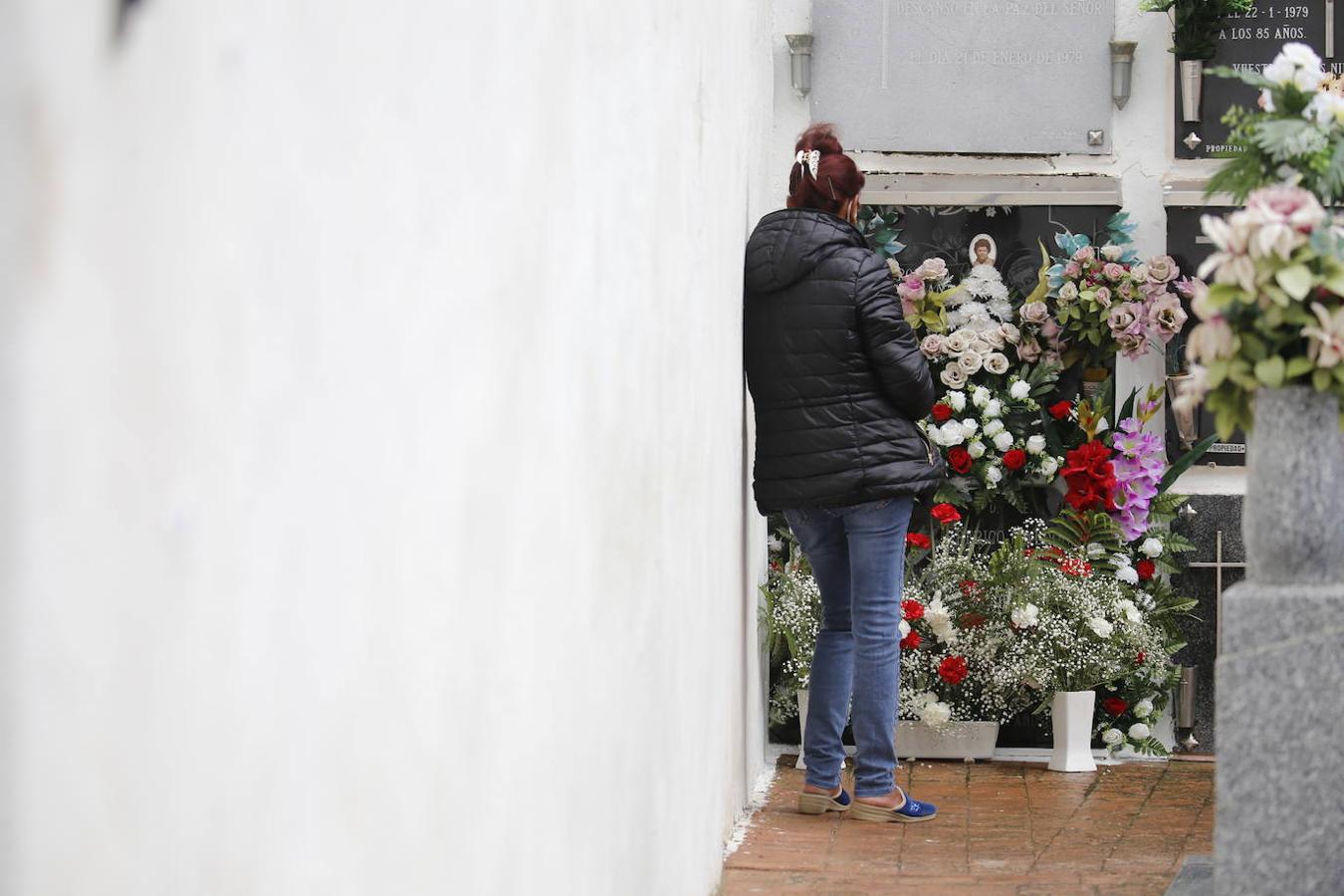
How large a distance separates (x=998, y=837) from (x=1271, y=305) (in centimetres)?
271

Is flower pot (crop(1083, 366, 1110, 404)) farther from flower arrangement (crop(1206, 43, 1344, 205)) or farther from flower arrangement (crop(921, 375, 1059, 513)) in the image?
flower arrangement (crop(1206, 43, 1344, 205))

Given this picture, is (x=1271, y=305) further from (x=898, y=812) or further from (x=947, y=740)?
(x=947, y=740)

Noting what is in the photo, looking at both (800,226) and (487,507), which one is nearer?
(487,507)

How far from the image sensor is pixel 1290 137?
3.22 metres

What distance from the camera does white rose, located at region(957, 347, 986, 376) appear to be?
691 centimetres

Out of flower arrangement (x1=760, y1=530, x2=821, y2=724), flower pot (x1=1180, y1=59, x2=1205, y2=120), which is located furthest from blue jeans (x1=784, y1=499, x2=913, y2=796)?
flower pot (x1=1180, y1=59, x2=1205, y2=120)

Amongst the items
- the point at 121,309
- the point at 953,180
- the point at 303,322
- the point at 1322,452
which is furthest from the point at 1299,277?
the point at 953,180

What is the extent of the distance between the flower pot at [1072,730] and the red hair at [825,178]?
88.0 inches

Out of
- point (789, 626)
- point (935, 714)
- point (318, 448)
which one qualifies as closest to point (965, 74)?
point (789, 626)

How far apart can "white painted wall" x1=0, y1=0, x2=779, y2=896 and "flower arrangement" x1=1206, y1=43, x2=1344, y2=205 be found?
1246 mm

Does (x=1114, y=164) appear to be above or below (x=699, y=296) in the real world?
above

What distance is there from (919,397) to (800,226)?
67 cm

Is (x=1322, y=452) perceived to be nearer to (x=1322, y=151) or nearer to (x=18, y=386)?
(x=1322, y=151)

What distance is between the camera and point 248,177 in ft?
4.32
